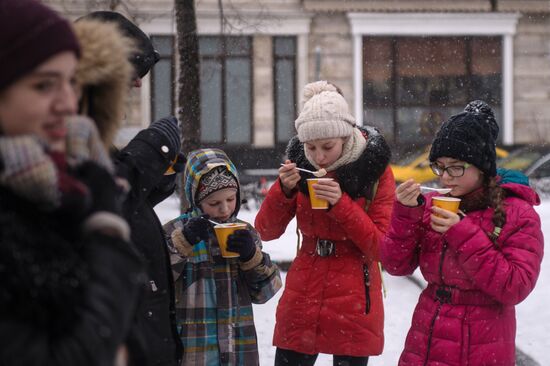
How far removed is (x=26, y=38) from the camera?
1.69 metres

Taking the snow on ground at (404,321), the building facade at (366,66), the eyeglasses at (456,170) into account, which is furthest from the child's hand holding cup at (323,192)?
the building facade at (366,66)

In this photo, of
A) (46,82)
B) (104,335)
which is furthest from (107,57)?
(104,335)

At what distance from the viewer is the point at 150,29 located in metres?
21.9

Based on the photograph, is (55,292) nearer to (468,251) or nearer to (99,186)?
(99,186)

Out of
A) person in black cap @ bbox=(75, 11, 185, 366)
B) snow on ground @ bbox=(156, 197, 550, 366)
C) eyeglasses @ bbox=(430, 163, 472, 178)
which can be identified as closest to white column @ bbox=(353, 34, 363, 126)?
snow on ground @ bbox=(156, 197, 550, 366)

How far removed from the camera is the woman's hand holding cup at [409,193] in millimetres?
3553

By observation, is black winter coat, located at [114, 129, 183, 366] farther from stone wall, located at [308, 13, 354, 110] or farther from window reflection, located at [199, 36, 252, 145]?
stone wall, located at [308, 13, 354, 110]

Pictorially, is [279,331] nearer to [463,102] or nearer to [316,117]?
[316,117]

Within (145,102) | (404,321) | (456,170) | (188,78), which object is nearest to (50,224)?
(456,170)

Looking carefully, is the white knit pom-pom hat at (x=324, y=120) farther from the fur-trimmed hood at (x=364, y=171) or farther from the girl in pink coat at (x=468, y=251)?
the girl in pink coat at (x=468, y=251)

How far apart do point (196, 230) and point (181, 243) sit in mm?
114

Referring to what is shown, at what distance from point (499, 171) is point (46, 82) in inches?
104

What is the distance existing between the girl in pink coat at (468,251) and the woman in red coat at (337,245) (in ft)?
1.64

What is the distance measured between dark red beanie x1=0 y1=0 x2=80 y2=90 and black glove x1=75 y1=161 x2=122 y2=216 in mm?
261
